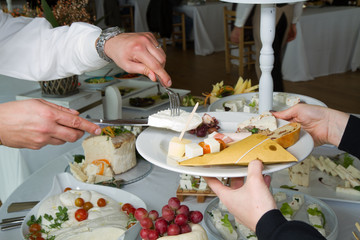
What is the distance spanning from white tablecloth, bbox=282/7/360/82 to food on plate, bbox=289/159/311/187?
163 inches

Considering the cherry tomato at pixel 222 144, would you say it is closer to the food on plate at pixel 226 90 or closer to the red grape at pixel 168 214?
the red grape at pixel 168 214

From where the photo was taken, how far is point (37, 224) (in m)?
1.15

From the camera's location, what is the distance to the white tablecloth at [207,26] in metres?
6.99

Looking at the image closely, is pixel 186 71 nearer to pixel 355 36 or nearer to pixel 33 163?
pixel 355 36

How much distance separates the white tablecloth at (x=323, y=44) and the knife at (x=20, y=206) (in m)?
4.46

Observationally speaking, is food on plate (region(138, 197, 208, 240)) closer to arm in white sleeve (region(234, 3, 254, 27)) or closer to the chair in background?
arm in white sleeve (region(234, 3, 254, 27))

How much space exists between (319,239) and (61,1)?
1.71 m

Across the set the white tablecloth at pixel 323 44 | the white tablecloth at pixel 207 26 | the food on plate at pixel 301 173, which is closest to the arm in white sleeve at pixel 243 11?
the white tablecloth at pixel 323 44

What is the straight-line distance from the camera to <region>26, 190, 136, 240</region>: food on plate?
3.55ft

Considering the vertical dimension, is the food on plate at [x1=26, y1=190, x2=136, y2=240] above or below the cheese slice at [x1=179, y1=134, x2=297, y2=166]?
below

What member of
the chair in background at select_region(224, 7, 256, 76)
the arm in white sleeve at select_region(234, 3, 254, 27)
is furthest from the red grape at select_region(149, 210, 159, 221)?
the chair in background at select_region(224, 7, 256, 76)

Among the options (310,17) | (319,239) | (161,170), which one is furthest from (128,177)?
(310,17)

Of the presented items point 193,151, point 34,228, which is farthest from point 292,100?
point 34,228

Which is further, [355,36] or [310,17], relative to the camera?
[355,36]
